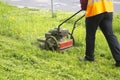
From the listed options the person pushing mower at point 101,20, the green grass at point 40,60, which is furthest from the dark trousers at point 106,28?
the green grass at point 40,60

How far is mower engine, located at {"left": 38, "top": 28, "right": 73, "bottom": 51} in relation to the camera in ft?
23.9

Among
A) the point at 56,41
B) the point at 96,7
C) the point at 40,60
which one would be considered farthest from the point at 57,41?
the point at 96,7

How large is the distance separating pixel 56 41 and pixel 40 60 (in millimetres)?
852

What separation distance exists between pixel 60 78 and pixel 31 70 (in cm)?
47

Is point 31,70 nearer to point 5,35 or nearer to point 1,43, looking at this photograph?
point 1,43

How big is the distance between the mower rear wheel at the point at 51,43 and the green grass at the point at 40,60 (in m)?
0.19

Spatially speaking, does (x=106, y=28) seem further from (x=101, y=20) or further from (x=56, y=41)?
(x=56, y=41)

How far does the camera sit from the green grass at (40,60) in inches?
229

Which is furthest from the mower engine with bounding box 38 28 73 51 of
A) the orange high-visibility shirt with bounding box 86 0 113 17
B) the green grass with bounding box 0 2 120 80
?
the orange high-visibility shirt with bounding box 86 0 113 17

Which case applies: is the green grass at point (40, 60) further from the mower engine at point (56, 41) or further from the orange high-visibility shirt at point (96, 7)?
the orange high-visibility shirt at point (96, 7)

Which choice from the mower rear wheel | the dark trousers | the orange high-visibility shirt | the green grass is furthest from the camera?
the mower rear wheel

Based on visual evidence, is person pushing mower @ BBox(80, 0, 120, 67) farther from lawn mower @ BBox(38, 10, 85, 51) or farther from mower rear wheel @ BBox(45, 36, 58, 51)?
mower rear wheel @ BBox(45, 36, 58, 51)

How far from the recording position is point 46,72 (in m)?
5.98

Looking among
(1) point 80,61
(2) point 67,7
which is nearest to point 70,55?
(1) point 80,61
